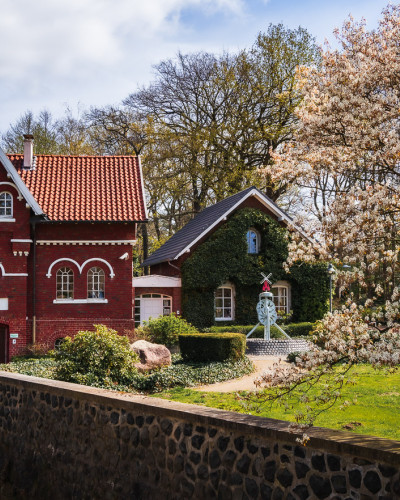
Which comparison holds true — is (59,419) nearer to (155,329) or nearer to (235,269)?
(155,329)

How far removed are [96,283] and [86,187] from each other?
4.02 metres

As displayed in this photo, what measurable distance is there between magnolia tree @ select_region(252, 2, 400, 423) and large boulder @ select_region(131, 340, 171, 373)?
9.49 meters

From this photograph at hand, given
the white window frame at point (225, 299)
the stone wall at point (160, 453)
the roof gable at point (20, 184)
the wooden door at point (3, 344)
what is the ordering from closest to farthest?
the stone wall at point (160, 453)
the roof gable at point (20, 184)
the wooden door at point (3, 344)
the white window frame at point (225, 299)

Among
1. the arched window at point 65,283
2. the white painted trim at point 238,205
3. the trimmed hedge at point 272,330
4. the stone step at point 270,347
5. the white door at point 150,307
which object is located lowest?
the stone step at point 270,347

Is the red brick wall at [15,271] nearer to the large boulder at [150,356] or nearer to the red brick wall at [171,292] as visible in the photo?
the red brick wall at [171,292]

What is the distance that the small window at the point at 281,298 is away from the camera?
30453 mm

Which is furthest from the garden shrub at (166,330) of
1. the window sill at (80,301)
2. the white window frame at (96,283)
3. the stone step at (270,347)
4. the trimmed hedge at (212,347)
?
the trimmed hedge at (212,347)

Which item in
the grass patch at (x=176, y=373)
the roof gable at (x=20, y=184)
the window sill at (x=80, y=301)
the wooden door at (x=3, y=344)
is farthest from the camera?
the window sill at (x=80, y=301)

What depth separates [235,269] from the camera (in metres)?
29.1

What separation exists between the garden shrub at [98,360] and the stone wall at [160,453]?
2.75 metres

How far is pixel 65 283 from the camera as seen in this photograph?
25.4 metres

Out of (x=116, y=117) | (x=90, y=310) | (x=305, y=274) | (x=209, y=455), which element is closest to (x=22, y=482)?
(x=209, y=455)

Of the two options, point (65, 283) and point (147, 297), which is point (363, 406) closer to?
point (65, 283)

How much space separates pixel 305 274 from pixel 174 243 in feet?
21.6
